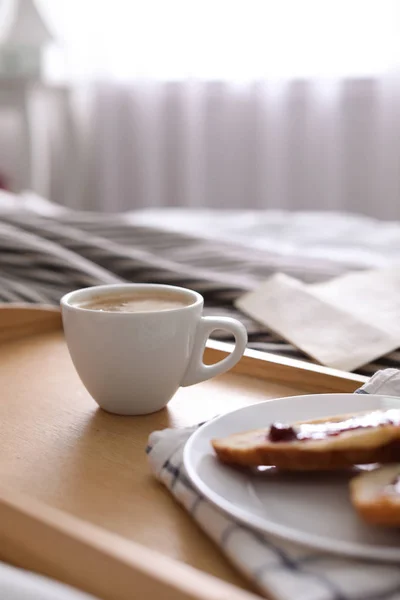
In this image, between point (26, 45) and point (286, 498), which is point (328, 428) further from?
point (26, 45)

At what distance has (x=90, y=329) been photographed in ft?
1.77

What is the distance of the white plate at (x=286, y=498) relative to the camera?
34 cm

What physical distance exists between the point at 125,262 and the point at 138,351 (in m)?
0.50

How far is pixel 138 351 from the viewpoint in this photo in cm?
54

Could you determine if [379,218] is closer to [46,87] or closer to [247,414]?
[46,87]

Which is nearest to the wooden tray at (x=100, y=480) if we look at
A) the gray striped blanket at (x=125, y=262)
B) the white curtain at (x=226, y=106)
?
the gray striped blanket at (x=125, y=262)

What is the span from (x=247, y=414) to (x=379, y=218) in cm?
228

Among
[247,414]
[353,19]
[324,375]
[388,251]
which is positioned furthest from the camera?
[353,19]

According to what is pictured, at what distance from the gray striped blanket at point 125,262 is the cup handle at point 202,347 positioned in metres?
0.21

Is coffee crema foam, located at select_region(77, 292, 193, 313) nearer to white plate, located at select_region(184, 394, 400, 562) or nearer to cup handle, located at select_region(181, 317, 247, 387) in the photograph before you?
cup handle, located at select_region(181, 317, 247, 387)

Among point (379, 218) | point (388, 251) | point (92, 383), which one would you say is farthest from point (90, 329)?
point (379, 218)

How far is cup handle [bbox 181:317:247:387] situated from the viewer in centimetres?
58

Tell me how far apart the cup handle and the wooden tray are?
1.0 inches

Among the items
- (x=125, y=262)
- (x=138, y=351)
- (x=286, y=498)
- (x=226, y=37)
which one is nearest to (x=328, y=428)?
(x=286, y=498)
